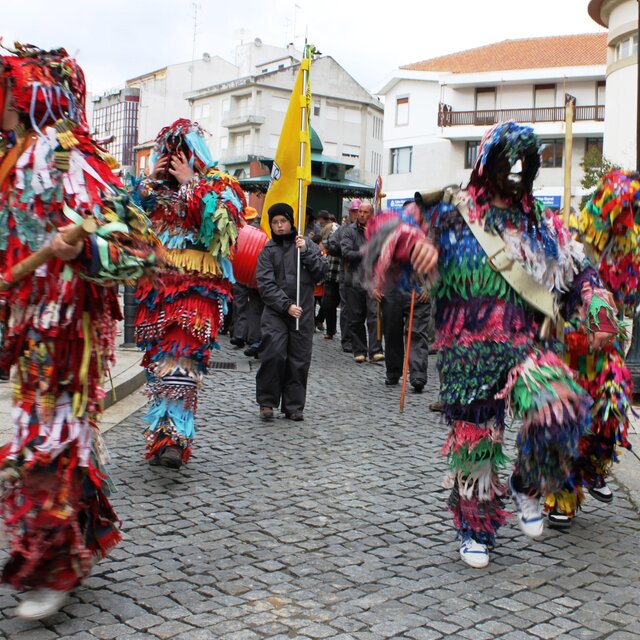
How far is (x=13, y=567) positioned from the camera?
3145mm

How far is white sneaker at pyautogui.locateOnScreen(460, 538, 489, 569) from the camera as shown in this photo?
3883 mm

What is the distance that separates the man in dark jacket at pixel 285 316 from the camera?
23.9 feet

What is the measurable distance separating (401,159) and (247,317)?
4427cm

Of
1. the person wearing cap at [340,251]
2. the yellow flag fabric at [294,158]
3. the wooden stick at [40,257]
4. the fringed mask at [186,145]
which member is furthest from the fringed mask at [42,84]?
the person wearing cap at [340,251]

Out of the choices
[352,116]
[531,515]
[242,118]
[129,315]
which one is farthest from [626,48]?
[242,118]

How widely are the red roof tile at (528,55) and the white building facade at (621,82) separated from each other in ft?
63.5

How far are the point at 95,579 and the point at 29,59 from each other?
2.12 m

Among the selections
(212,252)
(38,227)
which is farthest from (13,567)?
(212,252)

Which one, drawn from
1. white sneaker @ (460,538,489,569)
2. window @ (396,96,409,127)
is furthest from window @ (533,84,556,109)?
white sneaker @ (460,538,489,569)

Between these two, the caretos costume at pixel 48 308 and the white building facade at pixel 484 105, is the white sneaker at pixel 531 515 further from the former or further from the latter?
the white building facade at pixel 484 105

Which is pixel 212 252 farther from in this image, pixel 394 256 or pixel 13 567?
pixel 13 567

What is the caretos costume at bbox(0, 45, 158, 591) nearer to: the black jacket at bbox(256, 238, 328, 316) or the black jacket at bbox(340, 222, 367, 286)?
the black jacket at bbox(256, 238, 328, 316)

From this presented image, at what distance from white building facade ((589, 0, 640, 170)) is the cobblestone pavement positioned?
23.7 meters

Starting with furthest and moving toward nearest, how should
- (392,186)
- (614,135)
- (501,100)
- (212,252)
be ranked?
(392,186)
(501,100)
(614,135)
(212,252)
